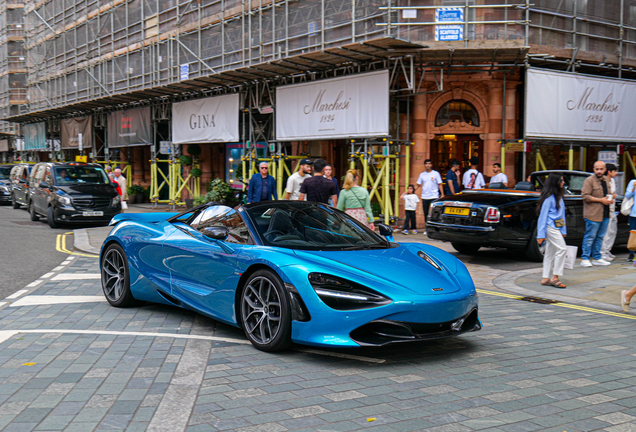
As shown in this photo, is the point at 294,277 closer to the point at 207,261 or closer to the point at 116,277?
the point at 207,261

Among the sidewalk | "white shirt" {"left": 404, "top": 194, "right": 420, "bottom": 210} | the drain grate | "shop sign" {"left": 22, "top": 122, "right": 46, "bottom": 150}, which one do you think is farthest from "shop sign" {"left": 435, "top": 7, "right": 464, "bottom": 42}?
"shop sign" {"left": 22, "top": 122, "right": 46, "bottom": 150}

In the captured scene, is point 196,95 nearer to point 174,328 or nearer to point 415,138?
point 415,138

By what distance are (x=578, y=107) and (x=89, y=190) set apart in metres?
14.3

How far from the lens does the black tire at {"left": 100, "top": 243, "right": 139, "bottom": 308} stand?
281 inches

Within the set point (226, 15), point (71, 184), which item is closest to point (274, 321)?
point (71, 184)

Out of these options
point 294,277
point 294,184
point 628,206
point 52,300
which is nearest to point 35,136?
point 294,184

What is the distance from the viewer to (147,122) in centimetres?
2947

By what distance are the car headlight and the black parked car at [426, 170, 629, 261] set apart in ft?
22.6

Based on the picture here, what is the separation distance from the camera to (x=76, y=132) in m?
37.8

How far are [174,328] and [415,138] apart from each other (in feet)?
42.4

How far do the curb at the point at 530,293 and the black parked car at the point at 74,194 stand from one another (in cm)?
1210

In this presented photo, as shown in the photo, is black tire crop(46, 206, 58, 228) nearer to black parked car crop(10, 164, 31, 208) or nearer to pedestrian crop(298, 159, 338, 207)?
black parked car crop(10, 164, 31, 208)

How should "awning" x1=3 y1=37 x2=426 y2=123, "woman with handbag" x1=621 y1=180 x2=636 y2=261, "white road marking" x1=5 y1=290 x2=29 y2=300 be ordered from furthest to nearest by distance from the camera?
"awning" x1=3 y1=37 x2=426 y2=123
"woman with handbag" x1=621 y1=180 x2=636 y2=261
"white road marking" x1=5 y1=290 x2=29 y2=300

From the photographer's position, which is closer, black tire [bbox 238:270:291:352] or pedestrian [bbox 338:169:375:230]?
black tire [bbox 238:270:291:352]
